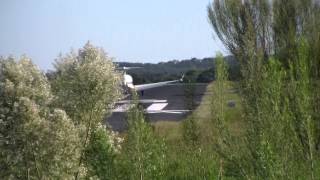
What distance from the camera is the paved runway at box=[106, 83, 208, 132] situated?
17047 mm

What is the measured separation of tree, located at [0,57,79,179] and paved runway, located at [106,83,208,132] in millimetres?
4968

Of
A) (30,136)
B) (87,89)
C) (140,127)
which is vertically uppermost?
(87,89)

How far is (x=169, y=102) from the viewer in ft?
158

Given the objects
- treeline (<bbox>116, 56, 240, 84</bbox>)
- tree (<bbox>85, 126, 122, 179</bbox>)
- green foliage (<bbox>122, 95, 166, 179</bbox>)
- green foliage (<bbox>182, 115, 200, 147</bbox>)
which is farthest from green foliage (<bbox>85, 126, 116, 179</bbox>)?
treeline (<bbox>116, 56, 240, 84</bbox>)

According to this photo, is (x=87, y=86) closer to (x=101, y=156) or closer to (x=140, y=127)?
→ (x=101, y=156)

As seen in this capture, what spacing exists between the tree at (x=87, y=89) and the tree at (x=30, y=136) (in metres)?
0.47

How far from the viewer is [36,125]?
9.18m

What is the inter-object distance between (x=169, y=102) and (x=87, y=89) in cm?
3796

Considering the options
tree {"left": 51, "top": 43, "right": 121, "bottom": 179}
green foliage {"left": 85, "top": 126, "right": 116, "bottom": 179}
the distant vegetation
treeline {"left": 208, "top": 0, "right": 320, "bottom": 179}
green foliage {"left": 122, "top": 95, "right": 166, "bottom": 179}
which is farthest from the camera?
tree {"left": 51, "top": 43, "right": 121, "bottom": 179}

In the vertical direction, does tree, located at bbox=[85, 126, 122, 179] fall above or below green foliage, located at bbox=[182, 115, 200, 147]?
below

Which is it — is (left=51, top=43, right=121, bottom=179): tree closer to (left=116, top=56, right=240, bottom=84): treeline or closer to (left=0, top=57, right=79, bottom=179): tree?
(left=0, top=57, right=79, bottom=179): tree

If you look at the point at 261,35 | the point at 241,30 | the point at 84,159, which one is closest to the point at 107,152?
the point at 84,159

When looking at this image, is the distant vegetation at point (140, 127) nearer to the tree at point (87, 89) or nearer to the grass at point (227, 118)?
the tree at point (87, 89)

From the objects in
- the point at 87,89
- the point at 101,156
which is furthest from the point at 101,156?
the point at 87,89
